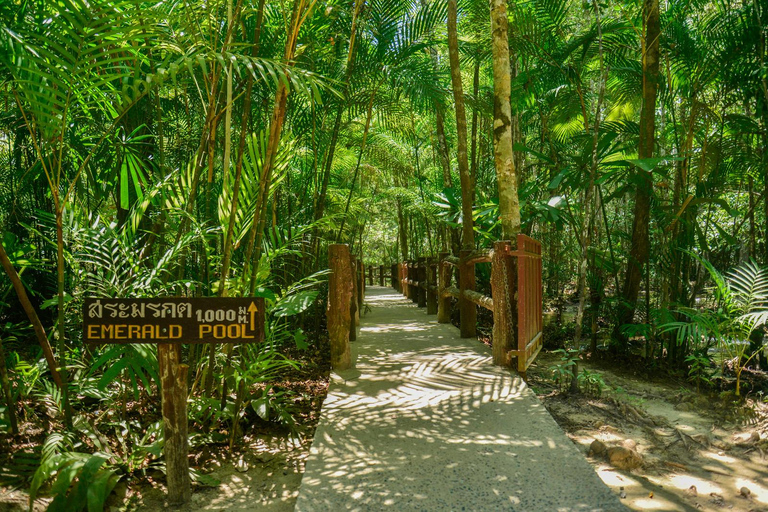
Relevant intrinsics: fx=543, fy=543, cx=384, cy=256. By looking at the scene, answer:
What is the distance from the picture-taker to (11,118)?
13.3ft

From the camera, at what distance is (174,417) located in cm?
241

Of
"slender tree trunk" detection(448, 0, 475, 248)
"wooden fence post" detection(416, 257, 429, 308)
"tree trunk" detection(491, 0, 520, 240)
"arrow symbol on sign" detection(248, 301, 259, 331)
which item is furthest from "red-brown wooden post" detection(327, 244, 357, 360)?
"wooden fence post" detection(416, 257, 429, 308)

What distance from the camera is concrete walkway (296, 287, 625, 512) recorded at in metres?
2.24

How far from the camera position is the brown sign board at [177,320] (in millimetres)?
2271

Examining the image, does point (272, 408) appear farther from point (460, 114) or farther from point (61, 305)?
point (460, 114)

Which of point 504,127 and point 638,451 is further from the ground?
point 504,127

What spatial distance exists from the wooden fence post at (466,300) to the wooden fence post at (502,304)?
4.21 feet

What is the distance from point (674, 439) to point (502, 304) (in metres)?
1.44

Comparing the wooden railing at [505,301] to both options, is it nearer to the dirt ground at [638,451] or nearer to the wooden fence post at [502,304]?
the wooden fence post at [502,304]

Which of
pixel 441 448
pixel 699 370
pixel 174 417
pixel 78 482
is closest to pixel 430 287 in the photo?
pixel 699 370

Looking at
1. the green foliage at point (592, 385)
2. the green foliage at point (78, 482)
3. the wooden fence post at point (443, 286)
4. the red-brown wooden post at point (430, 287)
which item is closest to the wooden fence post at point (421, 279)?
the red-brown wooden post at point (430, 287)

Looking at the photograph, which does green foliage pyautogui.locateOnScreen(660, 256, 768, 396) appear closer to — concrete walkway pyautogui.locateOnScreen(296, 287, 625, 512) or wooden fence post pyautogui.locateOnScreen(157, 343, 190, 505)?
concrete walkway pyautogui.locateOnScreen(296, 287, 625, 512)

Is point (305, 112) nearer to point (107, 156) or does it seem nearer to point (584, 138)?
point (107, 156)

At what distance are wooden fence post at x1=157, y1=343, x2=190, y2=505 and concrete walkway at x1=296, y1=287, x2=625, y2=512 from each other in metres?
0.58
